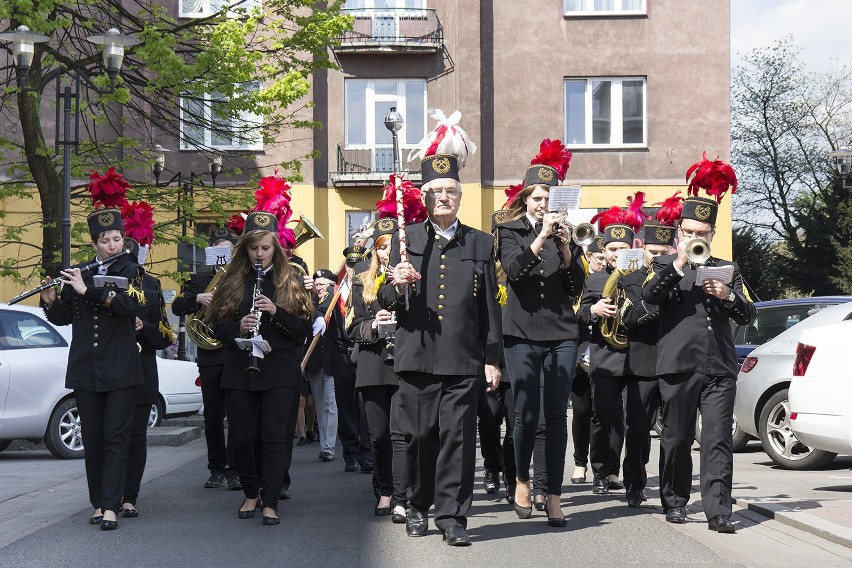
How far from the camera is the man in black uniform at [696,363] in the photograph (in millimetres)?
8672

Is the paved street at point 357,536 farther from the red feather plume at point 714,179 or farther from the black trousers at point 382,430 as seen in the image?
the red feather plume at point 714,179

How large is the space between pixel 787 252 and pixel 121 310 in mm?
47110

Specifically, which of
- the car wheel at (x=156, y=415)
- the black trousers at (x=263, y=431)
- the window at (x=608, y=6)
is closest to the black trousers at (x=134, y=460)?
→ the black trousers at (x=263, y=431)

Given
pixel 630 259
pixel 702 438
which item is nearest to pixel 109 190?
pixel 630 259

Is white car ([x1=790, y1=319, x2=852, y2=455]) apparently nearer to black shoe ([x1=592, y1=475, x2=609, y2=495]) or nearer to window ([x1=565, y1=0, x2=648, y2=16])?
black shoe ([x1=592, y1=475, x2=609, y2=495])

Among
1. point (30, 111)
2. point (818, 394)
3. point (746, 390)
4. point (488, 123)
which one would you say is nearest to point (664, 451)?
point (818, 394)

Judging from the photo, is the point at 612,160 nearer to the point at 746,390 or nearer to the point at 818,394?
the point at 746,390

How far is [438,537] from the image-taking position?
27.0 feet

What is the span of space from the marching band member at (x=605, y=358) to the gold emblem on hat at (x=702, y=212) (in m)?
1.22

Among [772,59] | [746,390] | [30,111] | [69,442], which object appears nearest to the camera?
[746,390]

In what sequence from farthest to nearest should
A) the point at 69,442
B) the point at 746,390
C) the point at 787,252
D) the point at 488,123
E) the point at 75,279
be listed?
the point at 787,252
the point at 488,123
the point at 69,442
the point at 746,390
the point at 75,279

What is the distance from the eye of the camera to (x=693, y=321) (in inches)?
350

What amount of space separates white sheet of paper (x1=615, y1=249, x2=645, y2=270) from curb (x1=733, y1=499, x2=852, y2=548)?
6.30 ft

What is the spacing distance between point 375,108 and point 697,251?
26.9 m
